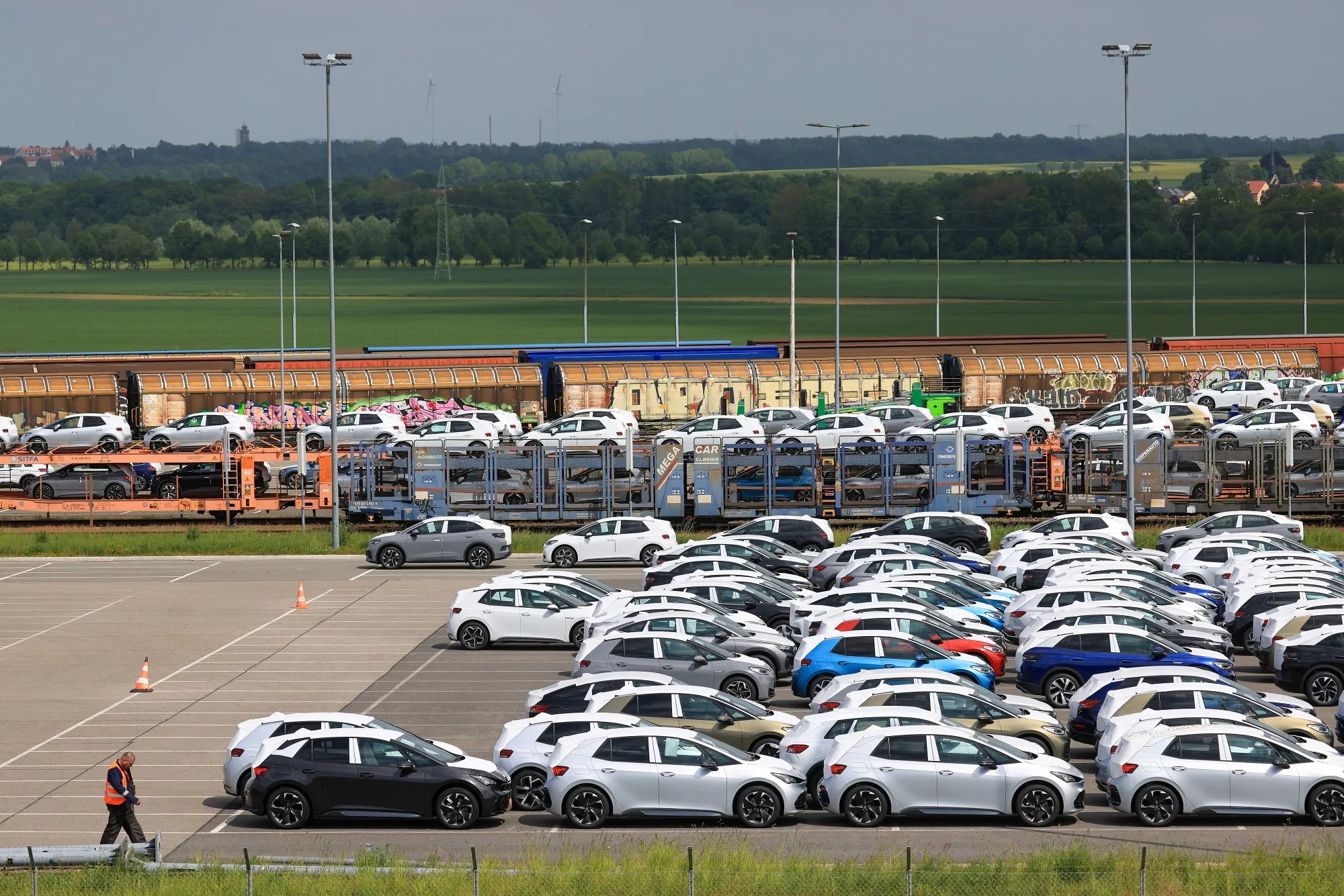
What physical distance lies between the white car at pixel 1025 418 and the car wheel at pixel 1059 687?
29.5m

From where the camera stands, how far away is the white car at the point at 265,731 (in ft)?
69.7

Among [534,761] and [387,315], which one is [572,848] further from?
[387,315]

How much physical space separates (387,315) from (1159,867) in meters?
170

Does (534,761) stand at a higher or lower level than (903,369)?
lower

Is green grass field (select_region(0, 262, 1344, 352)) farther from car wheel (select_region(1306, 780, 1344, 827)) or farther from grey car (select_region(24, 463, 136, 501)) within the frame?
car wheel (select_region(1306, 780, 1344, 827))

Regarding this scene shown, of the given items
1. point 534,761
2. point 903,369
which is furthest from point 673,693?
point 903,369

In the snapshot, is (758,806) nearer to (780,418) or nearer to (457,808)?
(457,808)

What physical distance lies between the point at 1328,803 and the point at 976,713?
4.46 m

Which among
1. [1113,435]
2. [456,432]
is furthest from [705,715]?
[456,432]

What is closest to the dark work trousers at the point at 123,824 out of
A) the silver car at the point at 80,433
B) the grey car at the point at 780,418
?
the grey car at the point at 780,418

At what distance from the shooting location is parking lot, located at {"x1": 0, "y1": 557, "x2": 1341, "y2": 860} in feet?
65.2

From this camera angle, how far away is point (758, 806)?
20.3 metres

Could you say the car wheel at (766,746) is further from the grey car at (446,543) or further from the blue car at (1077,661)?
the grey car at (446,543)

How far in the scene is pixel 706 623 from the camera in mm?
27875
